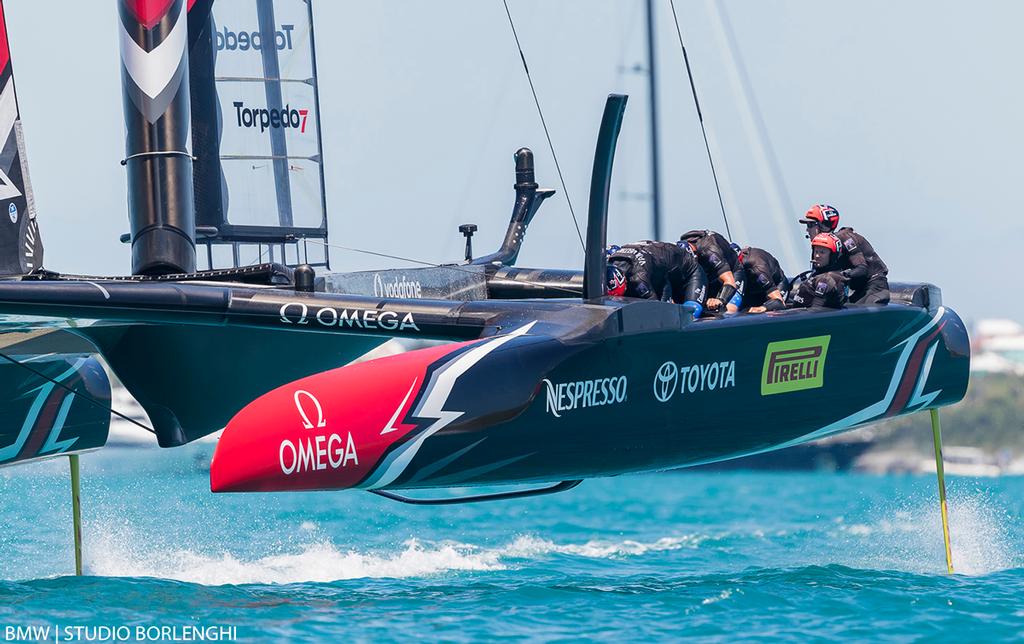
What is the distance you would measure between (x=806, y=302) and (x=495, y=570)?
2.23 m

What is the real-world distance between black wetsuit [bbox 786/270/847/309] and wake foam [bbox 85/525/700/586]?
2310 millimetres

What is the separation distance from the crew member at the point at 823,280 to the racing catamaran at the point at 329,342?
114 millimetres

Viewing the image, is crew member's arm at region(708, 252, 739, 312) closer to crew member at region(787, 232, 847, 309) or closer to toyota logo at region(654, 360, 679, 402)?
crew member at region(787, 232, 847, 309)

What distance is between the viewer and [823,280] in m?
6.98

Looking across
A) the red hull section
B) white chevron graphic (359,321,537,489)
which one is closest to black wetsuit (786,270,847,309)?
white chevron graphic (359,321,537,489)

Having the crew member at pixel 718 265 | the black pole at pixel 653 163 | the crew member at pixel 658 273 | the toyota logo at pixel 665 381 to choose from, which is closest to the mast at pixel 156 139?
the crew member at pixel 658 273

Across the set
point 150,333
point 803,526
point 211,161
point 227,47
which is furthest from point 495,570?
point 803,526

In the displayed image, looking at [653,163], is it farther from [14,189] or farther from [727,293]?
[14,189]

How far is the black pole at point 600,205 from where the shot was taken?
6.09 meters

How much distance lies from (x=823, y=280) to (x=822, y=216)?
0.78 m

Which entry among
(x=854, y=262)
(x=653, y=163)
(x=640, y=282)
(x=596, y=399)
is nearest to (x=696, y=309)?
(x=640, y=282)

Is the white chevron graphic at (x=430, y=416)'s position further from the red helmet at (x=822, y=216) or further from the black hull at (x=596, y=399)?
the red helmet at (x=822, y=216)

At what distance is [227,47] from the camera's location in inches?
321

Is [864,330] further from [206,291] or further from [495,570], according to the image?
[206,291]
